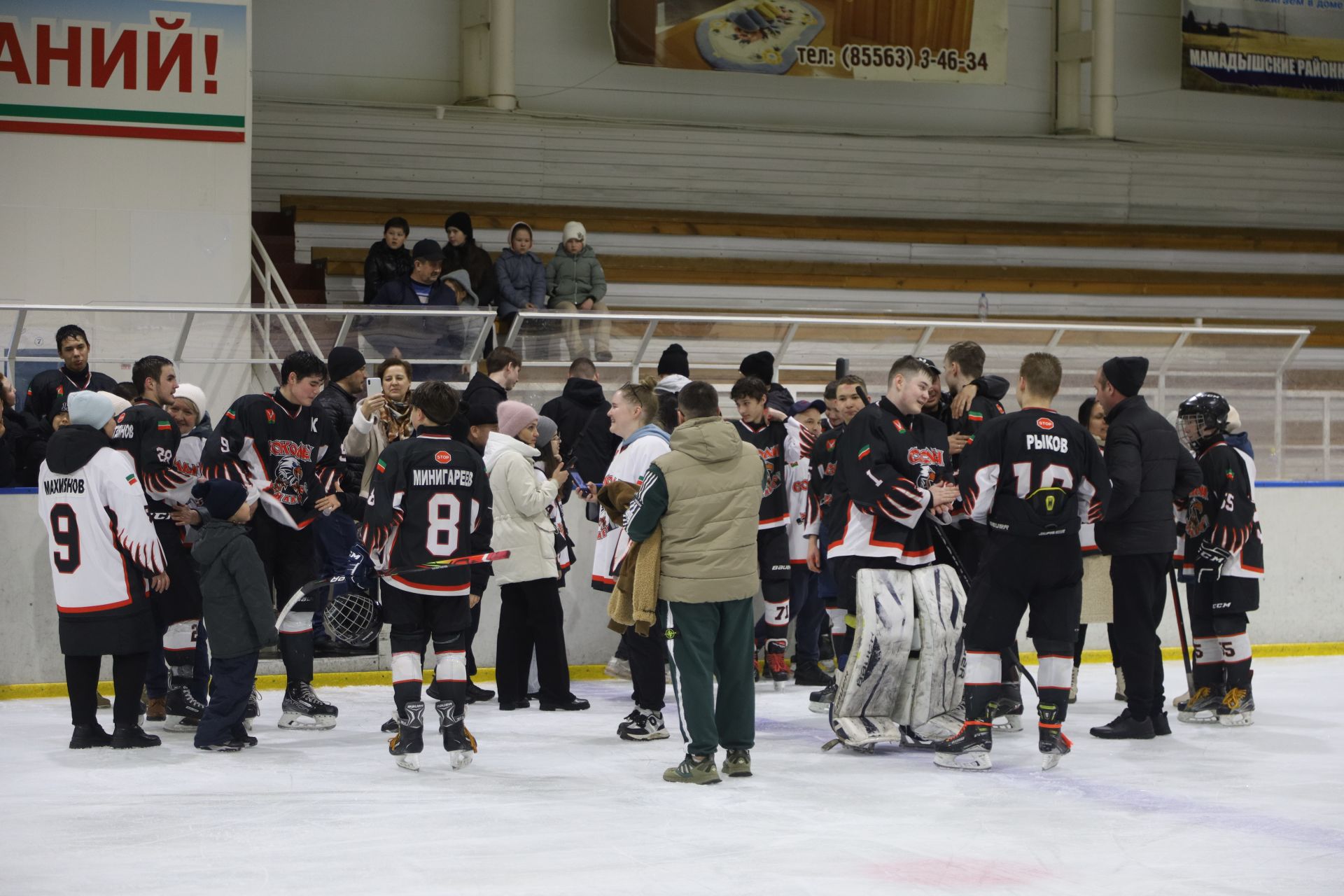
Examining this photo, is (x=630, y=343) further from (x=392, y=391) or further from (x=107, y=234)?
(x=107, y=234)

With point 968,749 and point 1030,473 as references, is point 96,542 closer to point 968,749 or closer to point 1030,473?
point 968,749

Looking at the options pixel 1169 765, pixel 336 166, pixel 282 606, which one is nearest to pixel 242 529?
pixel 282 606

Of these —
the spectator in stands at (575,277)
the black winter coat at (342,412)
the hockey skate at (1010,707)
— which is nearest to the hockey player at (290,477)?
the black winter coat at (342,412)

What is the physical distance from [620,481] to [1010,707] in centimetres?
207

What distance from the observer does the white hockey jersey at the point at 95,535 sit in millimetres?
6258

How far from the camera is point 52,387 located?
8.47m

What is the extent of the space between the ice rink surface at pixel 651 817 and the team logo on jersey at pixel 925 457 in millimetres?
1176

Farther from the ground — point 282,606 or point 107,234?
point 107,234

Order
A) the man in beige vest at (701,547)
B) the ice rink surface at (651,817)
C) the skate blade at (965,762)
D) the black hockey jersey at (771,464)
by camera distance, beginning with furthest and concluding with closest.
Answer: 1. the black hockey jersey at (771,464)
2. the skate blade at (965,762)
3. the man in beige vest at (701,547)
4. the ice rink surface at (651,817)

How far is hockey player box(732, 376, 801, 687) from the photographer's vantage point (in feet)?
26.5

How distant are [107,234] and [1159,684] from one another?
8072 millimetres

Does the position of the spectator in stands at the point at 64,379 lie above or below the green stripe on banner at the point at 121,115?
below

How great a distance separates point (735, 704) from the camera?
586 centimetres

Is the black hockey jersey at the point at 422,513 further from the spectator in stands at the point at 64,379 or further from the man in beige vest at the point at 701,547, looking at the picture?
the spectator in stands at the point at 64,379
